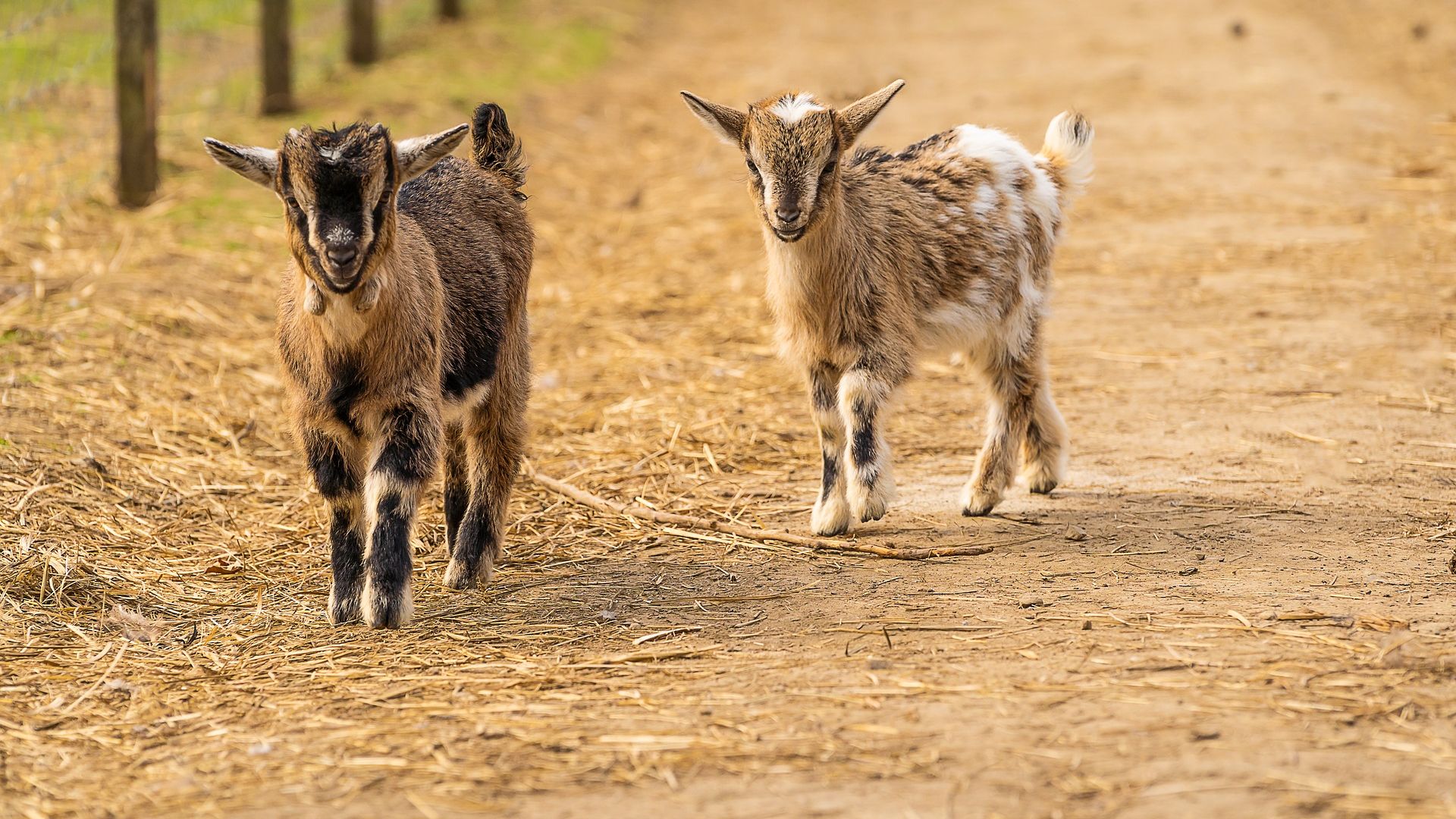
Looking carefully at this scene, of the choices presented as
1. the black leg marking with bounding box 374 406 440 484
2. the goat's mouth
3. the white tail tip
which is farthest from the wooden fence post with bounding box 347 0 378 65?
the goat's mouth

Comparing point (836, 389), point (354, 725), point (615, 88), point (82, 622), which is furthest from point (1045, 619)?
point (615, 88)

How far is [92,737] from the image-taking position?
439cm

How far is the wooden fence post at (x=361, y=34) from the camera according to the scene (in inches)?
611

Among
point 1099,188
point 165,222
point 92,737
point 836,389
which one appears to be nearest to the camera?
point 92,737

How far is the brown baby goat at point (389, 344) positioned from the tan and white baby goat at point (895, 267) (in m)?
1.15

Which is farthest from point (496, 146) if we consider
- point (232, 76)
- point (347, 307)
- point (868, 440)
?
point (232, 76)

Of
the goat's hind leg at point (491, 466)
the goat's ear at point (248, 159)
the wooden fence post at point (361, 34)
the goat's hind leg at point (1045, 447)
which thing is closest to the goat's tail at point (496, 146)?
the goat's hind leg at point (491, 466)

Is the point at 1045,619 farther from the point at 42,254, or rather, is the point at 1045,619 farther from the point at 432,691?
the point at 42,254

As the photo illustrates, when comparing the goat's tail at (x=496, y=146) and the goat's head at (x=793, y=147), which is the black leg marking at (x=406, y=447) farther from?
the goat's head at (x=793, y=147)

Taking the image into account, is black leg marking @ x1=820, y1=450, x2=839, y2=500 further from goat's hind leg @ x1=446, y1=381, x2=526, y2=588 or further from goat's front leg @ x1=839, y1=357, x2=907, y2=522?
goat's hind leg @ x1=446, y1=381, x2=526, y2=588

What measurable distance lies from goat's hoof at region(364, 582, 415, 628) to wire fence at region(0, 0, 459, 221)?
5.73 m

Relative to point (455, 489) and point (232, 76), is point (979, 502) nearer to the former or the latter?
point (455, 489)

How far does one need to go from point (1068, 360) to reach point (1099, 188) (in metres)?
4.00

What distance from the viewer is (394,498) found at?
5.17 meters
